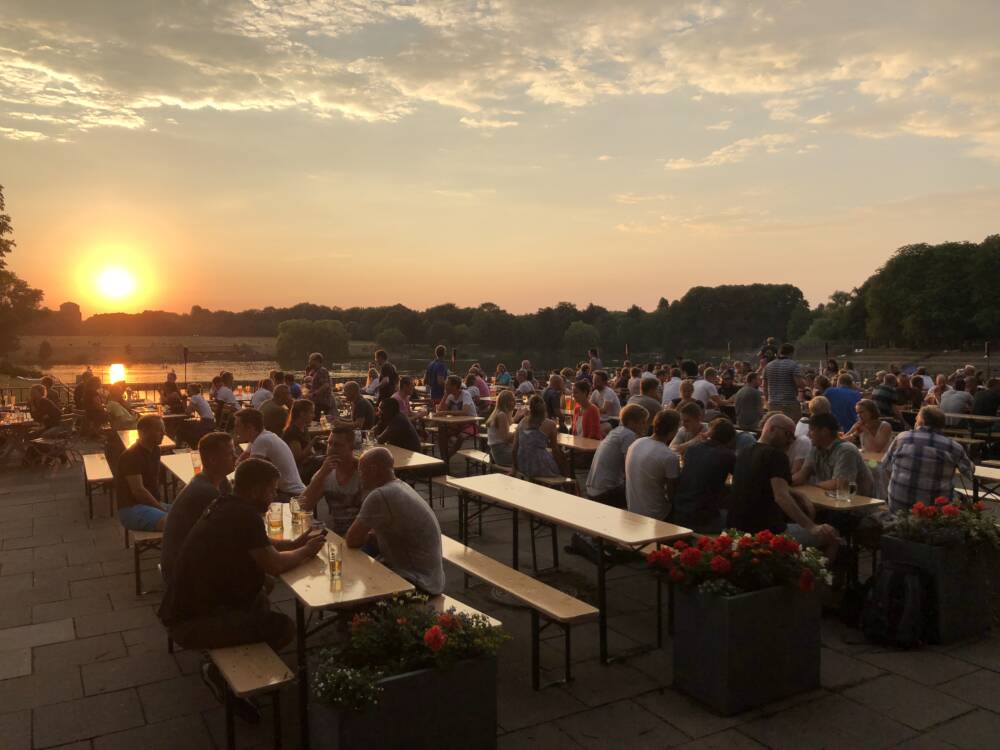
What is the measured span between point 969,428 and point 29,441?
14152 millimetres

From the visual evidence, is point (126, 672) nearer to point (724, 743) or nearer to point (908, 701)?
point (724, 743)

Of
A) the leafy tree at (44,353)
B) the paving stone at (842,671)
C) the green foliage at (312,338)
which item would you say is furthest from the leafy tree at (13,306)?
the paving stone at (842,671)

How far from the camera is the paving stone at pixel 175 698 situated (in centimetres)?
392

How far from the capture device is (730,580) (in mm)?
3855

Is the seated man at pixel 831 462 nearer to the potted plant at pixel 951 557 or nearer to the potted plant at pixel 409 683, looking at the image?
the potted plant at pixel 951 557

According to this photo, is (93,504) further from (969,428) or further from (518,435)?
(969,428)

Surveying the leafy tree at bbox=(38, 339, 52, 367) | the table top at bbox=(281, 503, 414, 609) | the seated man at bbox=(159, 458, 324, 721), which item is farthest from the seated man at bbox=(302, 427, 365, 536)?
the leafy tree at bbox=(38, 339, 52, 367)

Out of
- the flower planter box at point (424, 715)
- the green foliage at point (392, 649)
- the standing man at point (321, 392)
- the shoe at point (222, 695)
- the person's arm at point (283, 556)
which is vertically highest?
the standing man at point (321, 392)

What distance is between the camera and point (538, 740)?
3.59 metres

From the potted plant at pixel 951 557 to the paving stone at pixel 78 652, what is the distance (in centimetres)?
480

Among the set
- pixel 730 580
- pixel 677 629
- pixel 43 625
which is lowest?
pixel 43 625

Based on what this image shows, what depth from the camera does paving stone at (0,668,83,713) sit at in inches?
159

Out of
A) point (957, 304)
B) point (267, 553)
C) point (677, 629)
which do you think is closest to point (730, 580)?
point (677, 629)

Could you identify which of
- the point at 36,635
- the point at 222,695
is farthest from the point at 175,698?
the point at 36,635
